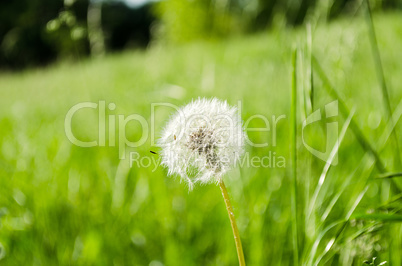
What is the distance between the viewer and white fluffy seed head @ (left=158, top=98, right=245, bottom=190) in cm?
54

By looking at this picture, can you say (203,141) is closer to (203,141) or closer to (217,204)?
(203,141)

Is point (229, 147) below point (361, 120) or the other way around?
below

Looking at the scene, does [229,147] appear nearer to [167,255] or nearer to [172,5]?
[167,255]

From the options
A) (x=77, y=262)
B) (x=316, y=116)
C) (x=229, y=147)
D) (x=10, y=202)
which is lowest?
(x=77, y=262)

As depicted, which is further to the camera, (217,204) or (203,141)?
(217,204)

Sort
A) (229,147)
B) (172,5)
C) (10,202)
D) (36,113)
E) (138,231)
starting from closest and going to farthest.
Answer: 1. (229,147)
2. (138,231)
3. (10,202)
4. (36,113)
5. (172,5)

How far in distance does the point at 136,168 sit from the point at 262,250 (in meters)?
0.71

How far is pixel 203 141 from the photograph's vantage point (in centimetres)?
55

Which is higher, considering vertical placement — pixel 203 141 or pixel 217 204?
→ pixel 203 141

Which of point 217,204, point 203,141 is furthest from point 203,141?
point 217,204

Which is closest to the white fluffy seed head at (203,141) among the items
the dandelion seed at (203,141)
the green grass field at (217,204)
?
the dandelion seed at (203,141)

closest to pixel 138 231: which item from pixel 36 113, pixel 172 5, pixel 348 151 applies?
pixel 348 151

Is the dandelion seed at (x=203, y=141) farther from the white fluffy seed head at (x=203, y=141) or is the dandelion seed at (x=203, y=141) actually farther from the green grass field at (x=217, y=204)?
the green grass field at (x=217, y=204)

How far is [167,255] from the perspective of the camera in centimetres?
91
